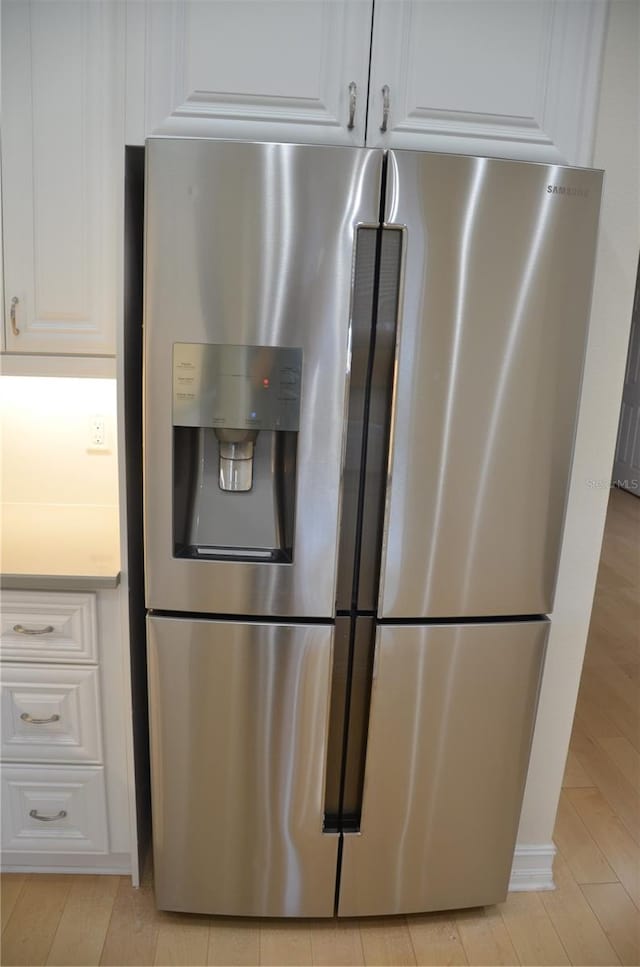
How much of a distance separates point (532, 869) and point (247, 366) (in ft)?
5.38

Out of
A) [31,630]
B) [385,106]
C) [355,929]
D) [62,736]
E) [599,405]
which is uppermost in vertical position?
[385,106]

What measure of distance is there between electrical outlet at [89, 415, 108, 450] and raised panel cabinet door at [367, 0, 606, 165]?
114 cm

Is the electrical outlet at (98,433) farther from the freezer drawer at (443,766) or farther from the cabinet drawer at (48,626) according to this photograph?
the freezer drawer at (443,766)

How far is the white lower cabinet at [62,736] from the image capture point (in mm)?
1795

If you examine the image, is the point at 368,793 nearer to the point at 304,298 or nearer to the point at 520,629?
the point at 520,629

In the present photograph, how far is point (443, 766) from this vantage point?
175 centimetres

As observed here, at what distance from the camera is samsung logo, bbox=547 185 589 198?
4.82ft

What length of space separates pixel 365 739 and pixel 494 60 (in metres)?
1.55

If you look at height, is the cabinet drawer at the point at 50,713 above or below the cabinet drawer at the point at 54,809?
above

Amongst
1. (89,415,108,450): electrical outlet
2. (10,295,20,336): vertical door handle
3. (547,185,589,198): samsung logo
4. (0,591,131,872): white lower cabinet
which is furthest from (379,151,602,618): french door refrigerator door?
(89,415,108,450): electrical outlet

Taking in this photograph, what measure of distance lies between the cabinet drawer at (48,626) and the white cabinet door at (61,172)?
604 mm

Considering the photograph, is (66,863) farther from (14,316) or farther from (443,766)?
(14,316)

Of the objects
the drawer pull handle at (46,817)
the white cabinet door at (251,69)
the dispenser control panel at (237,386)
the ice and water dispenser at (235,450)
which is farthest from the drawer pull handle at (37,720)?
the white cabinet door at (251,69)

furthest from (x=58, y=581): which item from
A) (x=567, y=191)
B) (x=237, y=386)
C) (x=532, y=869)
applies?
(x=532, y=869)
